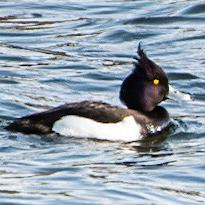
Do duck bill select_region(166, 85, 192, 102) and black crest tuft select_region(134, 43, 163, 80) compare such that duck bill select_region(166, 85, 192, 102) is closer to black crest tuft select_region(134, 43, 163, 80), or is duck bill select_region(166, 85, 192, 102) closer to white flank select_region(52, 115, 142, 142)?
black crest tuft select_region(134, 43, 163, 80)

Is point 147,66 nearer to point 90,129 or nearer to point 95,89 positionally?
point 90,129

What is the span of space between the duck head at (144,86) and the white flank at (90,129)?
647 mm

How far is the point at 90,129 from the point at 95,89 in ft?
8.74

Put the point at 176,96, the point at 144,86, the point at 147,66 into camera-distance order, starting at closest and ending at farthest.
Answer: the point at 147,66 → the point at 144,86 → the point at 176,96

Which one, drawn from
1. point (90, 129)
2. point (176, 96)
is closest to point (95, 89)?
point (176, 96)

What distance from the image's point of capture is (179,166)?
37.8 ft

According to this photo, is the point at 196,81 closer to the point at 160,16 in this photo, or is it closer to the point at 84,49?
the point at 84,49

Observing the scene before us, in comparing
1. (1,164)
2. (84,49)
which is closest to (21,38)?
(84,49)

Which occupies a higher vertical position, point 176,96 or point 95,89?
point 176,96

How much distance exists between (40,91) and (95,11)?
5.09 metres

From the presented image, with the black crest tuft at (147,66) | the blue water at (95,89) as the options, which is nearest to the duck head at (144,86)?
the black crest tuft at (147,66)

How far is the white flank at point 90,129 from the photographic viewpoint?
12.9m

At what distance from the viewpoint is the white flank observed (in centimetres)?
1288

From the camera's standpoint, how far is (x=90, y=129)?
508 inches
